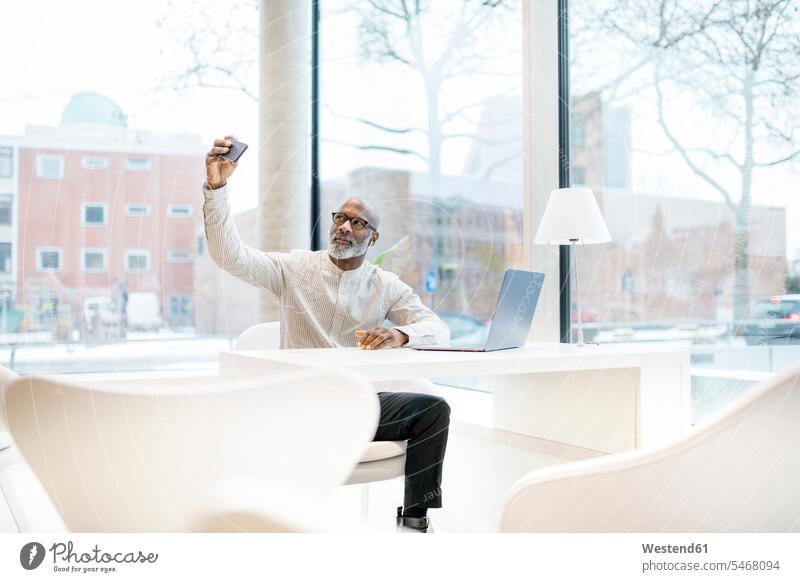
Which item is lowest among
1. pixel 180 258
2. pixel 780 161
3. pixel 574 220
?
pixel 180 258

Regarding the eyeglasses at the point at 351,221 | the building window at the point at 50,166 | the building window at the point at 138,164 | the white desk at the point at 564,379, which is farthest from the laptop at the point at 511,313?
the building window at the point at 50,166

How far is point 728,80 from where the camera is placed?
1.59m

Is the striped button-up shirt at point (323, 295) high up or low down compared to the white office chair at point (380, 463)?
up

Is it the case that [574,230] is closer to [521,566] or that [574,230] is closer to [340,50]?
[340,50]

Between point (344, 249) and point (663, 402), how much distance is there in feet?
2.48

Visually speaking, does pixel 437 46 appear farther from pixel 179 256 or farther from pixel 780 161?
pixel 179 256

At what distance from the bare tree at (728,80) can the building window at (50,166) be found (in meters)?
1.31

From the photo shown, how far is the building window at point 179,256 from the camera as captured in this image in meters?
1.19

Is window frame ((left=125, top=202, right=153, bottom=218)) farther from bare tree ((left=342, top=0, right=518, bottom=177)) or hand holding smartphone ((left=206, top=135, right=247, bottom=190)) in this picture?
bare tree ((left=342, top=0, right=518, bottom=177))

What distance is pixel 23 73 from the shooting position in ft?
3.23

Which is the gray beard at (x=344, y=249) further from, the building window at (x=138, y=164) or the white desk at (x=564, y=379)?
the building window at (x=138, y=164)

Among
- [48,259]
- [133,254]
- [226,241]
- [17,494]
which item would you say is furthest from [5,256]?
[226,241]

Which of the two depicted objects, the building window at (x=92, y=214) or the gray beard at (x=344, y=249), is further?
the gray beard at (x=344, y=249)

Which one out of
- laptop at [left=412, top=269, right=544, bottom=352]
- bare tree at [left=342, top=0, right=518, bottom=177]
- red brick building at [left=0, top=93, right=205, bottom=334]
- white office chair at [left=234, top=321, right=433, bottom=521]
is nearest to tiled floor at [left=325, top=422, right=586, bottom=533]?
white office chair at [left=234, top=321, right=433, bottom=521]
